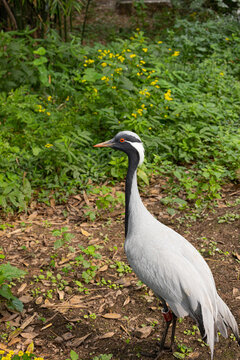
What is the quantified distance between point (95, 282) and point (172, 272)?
46.7 inches

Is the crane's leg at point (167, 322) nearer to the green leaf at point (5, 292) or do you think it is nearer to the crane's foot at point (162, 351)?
the crane's foot at point (162, 351)

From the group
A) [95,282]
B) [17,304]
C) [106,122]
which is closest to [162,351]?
[95,282]

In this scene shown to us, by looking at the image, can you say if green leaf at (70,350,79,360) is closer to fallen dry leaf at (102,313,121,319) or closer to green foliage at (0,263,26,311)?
fallen dry leaf at (102,313,121,319)

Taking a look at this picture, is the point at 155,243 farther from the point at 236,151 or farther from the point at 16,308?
the point at 236,151

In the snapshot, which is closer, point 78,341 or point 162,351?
point 162,351

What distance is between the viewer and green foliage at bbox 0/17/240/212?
5.05 meters

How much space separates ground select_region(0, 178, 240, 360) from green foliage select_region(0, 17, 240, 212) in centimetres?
22

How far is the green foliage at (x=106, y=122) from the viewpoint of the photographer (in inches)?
199

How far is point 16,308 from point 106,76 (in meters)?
3.43

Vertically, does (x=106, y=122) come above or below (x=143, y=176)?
above

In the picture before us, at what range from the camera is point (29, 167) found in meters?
5.26

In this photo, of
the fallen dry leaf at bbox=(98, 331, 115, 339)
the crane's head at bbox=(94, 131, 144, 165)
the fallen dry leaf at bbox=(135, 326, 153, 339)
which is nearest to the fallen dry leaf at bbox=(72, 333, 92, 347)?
the fallen dry leaf at bbox=(98, 331, 115, 339)

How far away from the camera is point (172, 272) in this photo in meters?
2.91

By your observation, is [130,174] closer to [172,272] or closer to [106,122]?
[172,272]
